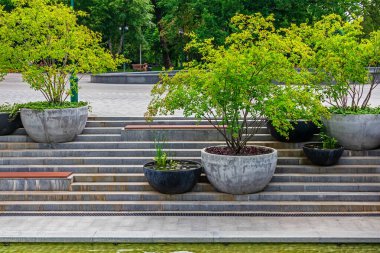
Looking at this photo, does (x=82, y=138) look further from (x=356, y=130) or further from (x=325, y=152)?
(x=356, y=130)

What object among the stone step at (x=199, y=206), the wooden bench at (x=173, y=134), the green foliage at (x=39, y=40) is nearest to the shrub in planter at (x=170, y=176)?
the stone step at (x=199, y=206)

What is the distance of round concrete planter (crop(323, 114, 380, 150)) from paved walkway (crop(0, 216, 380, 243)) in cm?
256

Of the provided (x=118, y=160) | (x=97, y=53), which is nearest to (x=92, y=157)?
(x=118, y=160)

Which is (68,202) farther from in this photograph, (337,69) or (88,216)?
(337,69)

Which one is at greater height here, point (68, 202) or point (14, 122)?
point (14, 122)

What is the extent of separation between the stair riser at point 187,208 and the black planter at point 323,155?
4.70 feet

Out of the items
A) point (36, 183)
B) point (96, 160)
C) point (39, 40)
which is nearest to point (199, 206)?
point (96, 160)

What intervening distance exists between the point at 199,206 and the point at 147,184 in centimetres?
146

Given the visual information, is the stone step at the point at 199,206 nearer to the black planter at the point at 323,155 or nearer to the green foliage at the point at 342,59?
the black planter at the point at 323,155

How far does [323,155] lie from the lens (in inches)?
453

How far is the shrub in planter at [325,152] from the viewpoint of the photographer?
11.5 meters

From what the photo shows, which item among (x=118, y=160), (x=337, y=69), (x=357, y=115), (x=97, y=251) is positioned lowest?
(x=97, y=251)

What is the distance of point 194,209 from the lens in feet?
34.4

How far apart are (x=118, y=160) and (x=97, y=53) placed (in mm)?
3245
